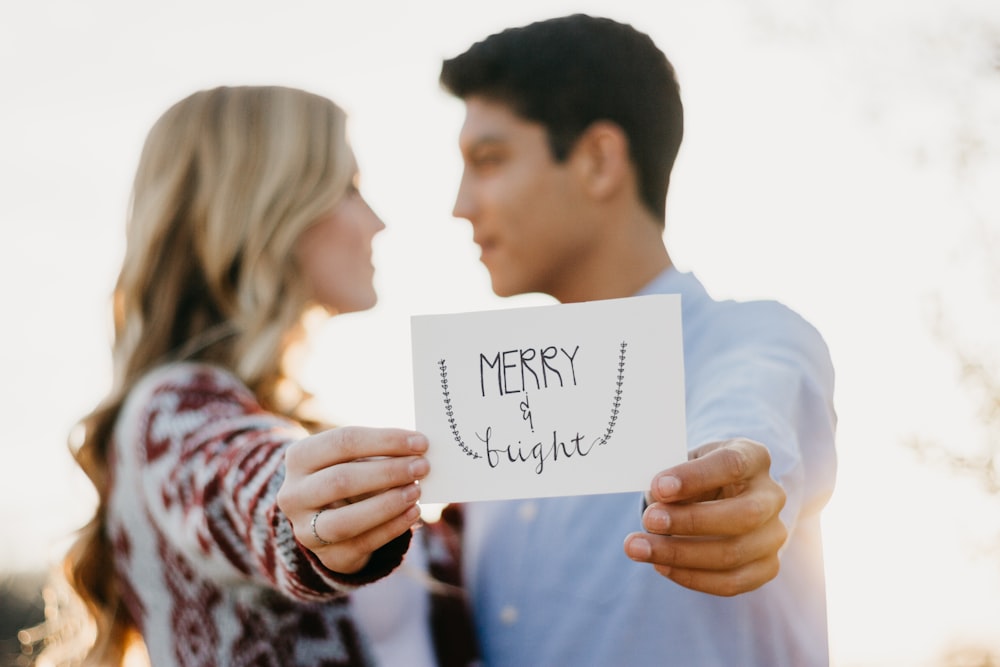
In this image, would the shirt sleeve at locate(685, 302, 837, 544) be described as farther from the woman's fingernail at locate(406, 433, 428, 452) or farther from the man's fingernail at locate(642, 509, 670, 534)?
the woman's fingernail at locate(406, 433, 428, 452)

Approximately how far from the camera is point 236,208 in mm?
2514

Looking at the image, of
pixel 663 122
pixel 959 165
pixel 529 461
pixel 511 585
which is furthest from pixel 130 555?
pixel 959 165

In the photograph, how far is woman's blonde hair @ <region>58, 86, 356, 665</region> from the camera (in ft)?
7.82

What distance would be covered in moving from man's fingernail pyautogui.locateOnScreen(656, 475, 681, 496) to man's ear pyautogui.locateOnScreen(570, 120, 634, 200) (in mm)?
1673

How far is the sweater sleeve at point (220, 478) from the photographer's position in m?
1.48

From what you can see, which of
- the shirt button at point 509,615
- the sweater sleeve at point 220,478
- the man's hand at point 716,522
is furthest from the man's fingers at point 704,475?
the shirt button at point 509,615

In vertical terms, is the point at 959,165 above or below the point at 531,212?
above

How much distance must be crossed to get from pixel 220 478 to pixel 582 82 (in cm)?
177

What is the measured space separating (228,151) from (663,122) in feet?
4.56

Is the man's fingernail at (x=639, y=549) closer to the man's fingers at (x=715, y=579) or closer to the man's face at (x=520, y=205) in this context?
the man's fingers at (x=715, y=579)

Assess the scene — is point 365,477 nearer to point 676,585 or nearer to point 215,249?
point 676,585

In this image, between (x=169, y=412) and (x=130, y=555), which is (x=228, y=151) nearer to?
(x=169, y=412)

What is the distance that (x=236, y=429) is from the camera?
6.05 ft

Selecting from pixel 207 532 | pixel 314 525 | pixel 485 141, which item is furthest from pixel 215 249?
pixel 314 525
